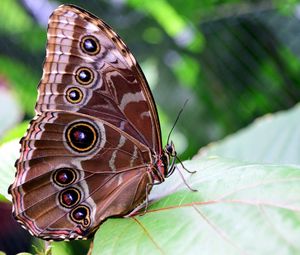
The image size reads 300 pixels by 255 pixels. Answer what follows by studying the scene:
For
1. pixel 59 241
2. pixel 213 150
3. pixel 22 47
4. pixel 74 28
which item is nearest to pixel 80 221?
pixel 59 241

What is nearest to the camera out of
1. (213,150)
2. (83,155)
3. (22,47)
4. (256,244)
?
(256,244)

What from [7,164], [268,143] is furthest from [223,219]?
[268,143]

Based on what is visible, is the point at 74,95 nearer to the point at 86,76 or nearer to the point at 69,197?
the point at 86,76

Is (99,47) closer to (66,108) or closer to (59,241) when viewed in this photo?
(66,108)

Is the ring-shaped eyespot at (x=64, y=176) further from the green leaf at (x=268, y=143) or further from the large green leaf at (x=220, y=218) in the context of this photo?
the green leaf at (x=268, y=143)

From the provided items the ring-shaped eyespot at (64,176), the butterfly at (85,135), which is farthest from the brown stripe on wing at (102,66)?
the ring-shaped eyespot at (64,176)

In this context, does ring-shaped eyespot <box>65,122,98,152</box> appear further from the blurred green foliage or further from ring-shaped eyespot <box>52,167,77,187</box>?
the blurred green foliage
